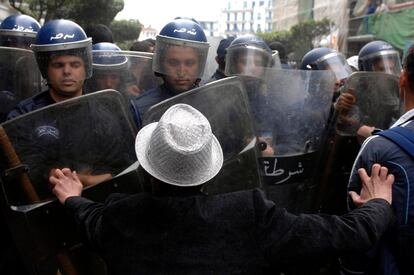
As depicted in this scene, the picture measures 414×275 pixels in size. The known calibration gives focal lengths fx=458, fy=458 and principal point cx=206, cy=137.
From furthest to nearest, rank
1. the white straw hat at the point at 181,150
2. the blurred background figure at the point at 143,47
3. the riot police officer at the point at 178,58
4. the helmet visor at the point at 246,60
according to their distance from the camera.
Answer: the blurred background figure at the point at 143,47 < the riot police officer at the point at 178,58 < the helmet visor at the point at 246,60 < the white straw hat at the point at 181,150

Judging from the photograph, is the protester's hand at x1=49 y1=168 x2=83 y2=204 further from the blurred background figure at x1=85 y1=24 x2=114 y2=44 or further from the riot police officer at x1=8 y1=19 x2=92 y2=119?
the blurred background figure at x1=85 y1=24 x2=114 y2=44

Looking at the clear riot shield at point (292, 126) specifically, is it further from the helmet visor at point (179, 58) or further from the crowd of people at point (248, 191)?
the helmet visor at point (179, 58)

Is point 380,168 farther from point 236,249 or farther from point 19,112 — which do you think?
point 19,112

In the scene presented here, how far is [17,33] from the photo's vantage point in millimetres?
4176

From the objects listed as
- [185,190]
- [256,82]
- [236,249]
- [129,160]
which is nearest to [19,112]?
[129,160]

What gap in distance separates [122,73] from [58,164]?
1.61 metres

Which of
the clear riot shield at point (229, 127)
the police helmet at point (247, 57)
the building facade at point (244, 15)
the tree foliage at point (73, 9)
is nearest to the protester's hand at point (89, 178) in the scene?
the clear riot shield at point (229, 127)

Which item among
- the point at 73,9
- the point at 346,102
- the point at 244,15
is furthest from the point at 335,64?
the point at 244,15

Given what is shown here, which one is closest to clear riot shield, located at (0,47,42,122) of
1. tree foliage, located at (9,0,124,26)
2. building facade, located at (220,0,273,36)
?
tree foliage, located at (9,0,124,26)

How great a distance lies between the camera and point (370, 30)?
21391 millimetres

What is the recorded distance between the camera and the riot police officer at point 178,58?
313 cm

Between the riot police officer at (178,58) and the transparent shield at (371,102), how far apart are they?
1.05m

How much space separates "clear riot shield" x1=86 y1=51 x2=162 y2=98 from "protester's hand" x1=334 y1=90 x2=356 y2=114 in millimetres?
1547

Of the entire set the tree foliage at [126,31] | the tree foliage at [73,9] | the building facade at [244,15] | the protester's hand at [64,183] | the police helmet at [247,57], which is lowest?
the building facade at [244,15]
